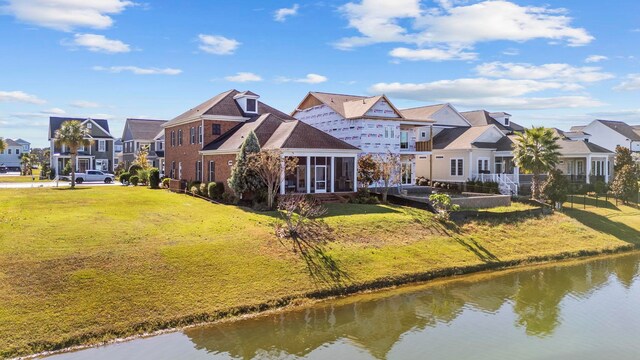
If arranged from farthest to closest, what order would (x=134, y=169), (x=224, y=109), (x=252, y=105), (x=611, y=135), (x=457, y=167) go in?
(x=611, y=135) → (x=134, y=169) → (x=457, y=167) → (x=252, y=105) → (x=224, y=109)

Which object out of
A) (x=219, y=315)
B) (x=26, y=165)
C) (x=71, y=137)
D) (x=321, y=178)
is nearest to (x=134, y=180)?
(x=71, y=137)

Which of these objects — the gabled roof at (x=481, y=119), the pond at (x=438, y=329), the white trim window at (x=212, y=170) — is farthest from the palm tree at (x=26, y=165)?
the pond at (x=438, y=329)

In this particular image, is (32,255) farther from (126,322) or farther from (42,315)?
(126,322)

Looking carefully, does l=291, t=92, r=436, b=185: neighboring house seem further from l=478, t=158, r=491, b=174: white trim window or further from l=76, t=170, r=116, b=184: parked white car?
l=76, t=170, r=116, b=184: parked white car

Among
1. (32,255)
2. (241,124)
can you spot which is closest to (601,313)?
(32,255)

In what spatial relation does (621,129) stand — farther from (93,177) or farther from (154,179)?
(93,177)

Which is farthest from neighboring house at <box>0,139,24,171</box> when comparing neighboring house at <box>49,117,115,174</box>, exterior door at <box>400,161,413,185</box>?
exterior door at <box>400,161,413,185</box>

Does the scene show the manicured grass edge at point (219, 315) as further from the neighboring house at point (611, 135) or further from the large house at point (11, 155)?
the large house at point (11, 155)
